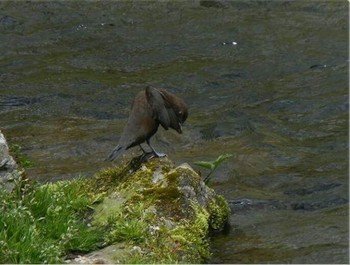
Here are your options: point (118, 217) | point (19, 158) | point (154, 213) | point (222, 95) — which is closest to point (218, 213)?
point (154, 213)

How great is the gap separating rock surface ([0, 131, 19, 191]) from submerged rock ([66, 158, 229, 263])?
2.20 ft

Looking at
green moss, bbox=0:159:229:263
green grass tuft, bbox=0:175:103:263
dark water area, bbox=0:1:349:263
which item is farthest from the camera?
dark water area, bbox=0:1:349:263

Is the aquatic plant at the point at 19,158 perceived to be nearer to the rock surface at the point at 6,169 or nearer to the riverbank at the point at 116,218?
the riverbank at the point at 116,218

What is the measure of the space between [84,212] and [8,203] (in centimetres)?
78

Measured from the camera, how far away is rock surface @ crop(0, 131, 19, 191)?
24.1ft

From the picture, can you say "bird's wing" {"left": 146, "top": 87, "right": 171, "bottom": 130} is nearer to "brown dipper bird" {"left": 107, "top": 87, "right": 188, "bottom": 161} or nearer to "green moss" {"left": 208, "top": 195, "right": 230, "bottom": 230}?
"brown dipper bird" {"left": 107, "top": 87, "right": 188, "bottom": 161}

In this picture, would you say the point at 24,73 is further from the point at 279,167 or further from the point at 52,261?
the point at 52,261

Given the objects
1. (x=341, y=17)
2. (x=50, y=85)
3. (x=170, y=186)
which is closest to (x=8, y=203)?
(x=170, y=186)

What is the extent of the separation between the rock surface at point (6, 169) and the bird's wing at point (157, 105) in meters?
1.28

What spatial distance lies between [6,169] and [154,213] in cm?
114

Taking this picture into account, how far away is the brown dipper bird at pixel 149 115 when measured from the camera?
816cm

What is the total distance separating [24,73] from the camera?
1359cm

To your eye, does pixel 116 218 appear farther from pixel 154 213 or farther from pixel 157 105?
pixel 157 105

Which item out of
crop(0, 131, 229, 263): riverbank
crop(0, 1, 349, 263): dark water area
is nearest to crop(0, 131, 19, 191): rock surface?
crop(0, 131, 229, 263): riverbank
